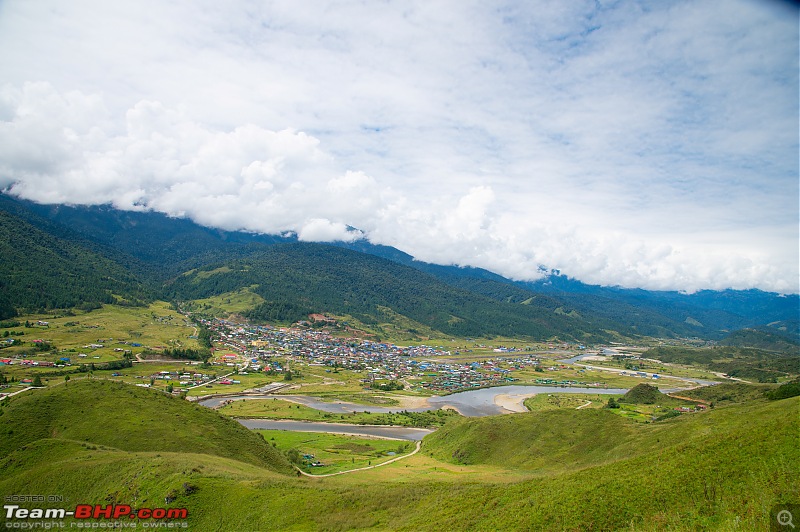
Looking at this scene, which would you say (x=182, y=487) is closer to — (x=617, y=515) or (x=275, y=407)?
(x=617, y=515)

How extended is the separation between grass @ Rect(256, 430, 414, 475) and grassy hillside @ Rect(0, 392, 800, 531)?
1673 centimetres

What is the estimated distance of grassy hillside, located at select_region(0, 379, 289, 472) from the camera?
45.3 meters

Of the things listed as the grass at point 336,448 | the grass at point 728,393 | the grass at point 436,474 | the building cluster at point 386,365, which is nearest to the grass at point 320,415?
the grass at point 336,448

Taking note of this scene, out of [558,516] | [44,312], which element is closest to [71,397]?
[558,516]

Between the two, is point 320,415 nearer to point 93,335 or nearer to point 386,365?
point 386,365

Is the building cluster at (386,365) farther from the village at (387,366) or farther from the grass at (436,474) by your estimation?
the grass at (436,474)

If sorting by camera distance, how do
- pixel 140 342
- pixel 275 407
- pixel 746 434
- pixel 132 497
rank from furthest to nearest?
pixel 140 342 < pixel 275 407 < pixel 132 497 < pixel 746 434

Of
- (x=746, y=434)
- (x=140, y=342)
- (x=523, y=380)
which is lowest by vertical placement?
(x=523, y=380)

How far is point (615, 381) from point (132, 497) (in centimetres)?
16894

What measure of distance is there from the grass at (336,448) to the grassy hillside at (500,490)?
16.7 metres

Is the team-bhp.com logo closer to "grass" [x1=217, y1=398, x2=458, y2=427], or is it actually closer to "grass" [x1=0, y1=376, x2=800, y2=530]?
"grass" [x1=0, y1=376, x2=800, y2=530]

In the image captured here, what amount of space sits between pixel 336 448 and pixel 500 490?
47.2 meters

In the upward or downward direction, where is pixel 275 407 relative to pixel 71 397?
downward

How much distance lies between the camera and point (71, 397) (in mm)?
51406
